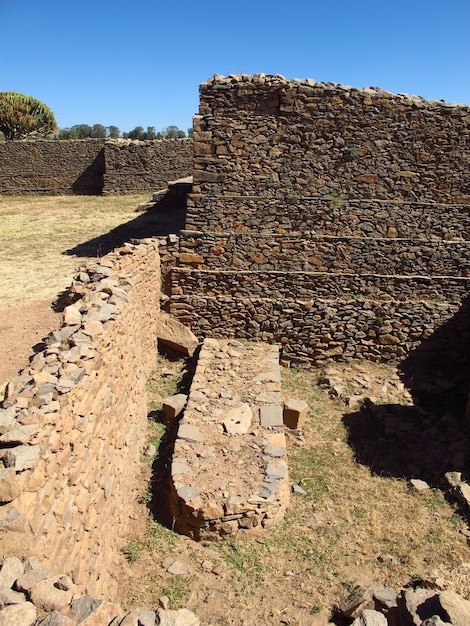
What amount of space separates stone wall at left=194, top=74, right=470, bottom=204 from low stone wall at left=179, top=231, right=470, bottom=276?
0.92 metres

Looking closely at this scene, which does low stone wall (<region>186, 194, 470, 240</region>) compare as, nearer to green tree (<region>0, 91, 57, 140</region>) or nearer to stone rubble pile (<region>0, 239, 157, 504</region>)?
stone rubble pile (<region>0, 239, 157, 504</region>)

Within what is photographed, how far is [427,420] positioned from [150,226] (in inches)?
417

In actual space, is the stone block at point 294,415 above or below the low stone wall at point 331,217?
below

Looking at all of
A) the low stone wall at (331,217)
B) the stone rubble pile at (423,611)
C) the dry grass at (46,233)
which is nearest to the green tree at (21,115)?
the dry grass at (46,233)

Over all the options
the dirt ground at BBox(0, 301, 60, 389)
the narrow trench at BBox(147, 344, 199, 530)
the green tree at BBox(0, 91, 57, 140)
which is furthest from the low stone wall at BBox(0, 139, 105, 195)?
the narrow trench at BBox(147, 344, 199, 530)

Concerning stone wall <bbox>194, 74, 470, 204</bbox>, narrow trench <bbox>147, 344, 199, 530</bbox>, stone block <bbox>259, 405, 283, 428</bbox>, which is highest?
stone wall <bbox>194, 74, 470, 204</bbox>

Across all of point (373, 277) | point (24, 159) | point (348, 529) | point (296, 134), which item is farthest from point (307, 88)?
point (24, 159)

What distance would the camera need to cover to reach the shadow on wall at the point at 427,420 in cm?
755

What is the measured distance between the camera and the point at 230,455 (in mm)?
6684

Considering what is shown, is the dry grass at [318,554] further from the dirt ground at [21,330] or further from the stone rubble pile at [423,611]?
the dirt ground at [21,330]

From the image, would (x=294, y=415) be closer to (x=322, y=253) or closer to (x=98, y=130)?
(x=322, y=253)

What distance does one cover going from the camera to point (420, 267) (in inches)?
411

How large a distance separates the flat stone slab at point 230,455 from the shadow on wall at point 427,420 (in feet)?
5.71

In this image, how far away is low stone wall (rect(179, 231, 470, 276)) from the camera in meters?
10.3
